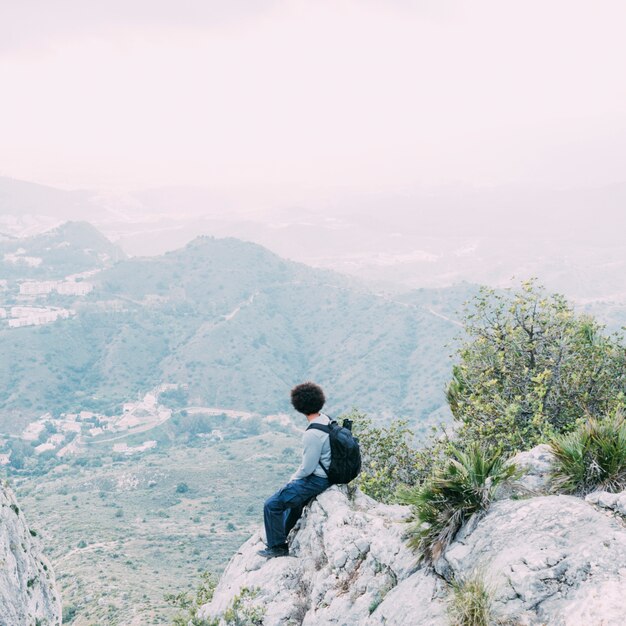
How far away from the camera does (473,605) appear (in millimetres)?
5758

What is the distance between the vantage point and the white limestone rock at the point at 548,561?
5383 mm

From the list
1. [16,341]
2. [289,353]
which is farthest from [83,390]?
[289,353]

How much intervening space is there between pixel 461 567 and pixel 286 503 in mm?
3843

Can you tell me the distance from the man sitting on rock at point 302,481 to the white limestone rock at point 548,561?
121 inches

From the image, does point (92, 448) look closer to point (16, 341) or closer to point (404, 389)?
point (16, 341)

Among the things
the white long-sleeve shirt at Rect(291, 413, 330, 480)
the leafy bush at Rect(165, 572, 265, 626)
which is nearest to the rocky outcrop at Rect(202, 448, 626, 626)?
the leafy bush at Rect(165, 572, 265, 626)

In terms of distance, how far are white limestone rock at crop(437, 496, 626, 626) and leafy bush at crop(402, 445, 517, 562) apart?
187mm

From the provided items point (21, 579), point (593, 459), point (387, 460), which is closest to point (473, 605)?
point (593, 459)

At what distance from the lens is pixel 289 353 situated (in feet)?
617

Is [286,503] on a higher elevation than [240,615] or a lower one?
higher

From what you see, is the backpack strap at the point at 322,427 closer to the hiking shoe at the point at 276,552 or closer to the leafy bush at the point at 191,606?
the hiking shoe at the point at 276,552

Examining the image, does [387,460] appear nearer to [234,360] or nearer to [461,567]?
[461,567]

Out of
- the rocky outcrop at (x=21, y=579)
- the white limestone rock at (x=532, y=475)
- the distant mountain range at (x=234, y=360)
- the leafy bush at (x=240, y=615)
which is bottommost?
the distant mountain range at (x=234, y=360)

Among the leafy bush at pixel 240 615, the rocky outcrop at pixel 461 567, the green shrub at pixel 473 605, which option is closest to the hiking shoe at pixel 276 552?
the rocky outcrop at pixel 461 567
